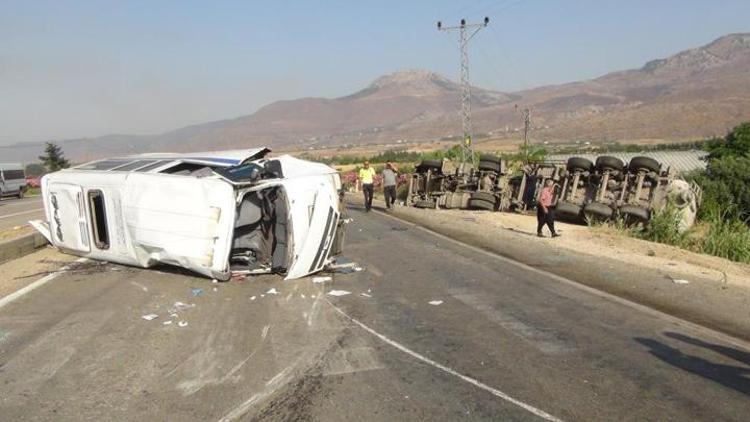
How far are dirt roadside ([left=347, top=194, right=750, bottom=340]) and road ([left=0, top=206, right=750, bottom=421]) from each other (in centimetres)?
78

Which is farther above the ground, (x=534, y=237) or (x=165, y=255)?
(x=165, y=255)

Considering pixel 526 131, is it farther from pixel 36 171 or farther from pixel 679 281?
pixel 36 171

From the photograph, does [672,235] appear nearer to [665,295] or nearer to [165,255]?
[665,295]

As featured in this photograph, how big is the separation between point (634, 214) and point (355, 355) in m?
14.2

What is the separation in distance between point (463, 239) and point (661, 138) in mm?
124074

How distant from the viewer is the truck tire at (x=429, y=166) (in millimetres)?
26922

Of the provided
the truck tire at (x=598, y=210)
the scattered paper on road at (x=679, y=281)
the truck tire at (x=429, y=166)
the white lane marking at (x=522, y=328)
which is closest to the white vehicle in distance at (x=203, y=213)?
the white lane marking at (x=522, y=328)

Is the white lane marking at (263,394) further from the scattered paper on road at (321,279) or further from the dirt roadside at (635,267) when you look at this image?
the dirt roadside at (635,267)

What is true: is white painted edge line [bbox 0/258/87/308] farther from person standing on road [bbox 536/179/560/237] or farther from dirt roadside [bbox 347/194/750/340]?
person standing on road [bbox 536/179/560/237]

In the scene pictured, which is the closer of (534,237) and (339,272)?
(339,272)

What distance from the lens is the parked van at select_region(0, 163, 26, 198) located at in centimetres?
3772

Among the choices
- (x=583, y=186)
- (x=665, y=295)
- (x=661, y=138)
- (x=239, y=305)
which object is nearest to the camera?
(x=239, y=305)

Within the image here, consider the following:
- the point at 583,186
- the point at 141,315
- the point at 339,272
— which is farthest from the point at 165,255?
the point at 583,186

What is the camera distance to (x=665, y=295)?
379 inches
